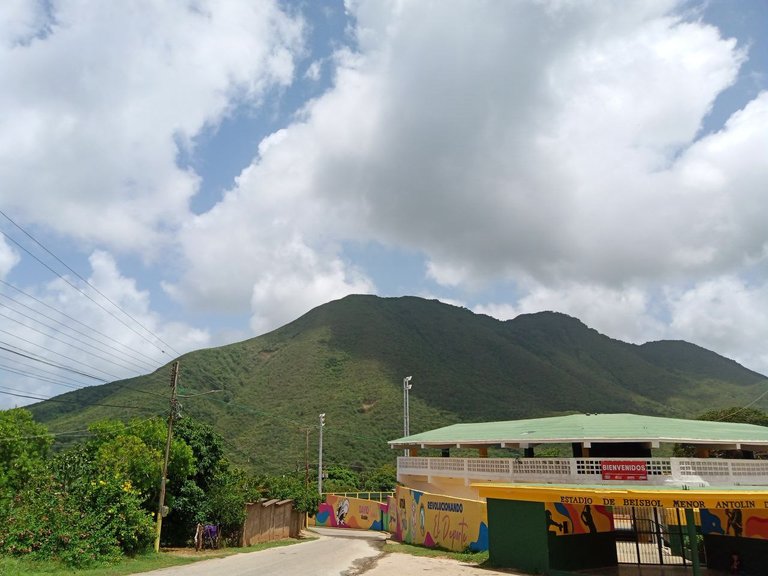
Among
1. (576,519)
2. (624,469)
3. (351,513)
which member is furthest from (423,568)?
(351,513)

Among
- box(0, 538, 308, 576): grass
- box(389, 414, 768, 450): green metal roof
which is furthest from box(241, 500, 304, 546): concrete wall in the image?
box(389, 414, 768, 450): green metal roof

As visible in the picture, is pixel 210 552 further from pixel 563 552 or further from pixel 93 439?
pixel 563 552

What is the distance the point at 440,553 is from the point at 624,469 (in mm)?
8779

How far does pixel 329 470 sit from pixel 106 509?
45.0 m

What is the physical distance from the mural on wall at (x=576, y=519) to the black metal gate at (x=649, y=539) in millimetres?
1000

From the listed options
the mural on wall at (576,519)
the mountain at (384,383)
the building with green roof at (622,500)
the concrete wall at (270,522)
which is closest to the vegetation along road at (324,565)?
the building with green roof at (622,500)

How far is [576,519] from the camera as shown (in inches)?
737

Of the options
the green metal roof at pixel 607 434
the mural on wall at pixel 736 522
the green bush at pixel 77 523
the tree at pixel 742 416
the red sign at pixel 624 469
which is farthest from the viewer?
the tree at pixel 742 416

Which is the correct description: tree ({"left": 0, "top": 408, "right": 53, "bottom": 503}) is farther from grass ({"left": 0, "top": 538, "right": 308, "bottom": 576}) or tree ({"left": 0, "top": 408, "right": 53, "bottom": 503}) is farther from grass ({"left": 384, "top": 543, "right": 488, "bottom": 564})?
grass ({"left": 384, "top": 543, "right": 488, "bottom": 564})

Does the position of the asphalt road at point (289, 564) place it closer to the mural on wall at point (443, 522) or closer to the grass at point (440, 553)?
the grass at point (440, 553)

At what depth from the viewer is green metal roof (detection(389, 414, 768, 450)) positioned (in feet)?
70.3

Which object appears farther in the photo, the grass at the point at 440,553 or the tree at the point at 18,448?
the tree at the point at 18,448

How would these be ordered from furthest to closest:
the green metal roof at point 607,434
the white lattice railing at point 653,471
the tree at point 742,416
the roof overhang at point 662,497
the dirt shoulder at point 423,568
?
the tree at point 742,416
the green metal roof at point 607,434
the white lattice railing at point 653,471
the dirt shoulder at point 423,568
the roof overhang at point 662,497

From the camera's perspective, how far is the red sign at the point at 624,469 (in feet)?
63.9
